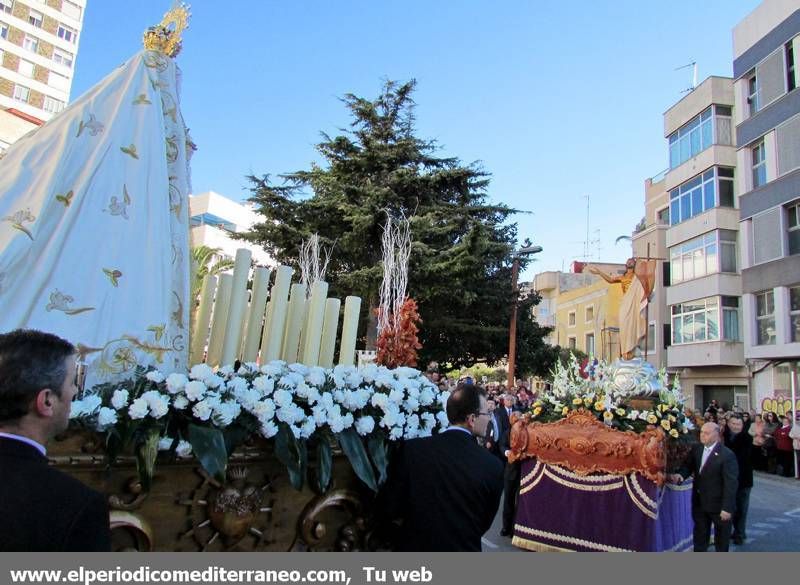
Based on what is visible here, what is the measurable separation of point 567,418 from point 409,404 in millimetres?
5092

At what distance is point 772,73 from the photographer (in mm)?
23234

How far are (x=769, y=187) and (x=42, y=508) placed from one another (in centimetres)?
2648

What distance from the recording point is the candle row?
2.93 m

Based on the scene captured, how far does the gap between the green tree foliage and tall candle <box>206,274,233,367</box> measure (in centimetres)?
1669

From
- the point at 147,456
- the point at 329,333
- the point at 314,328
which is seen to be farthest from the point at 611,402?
the point at 147,456

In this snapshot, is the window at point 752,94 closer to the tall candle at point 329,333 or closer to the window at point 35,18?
the tall candle at point 329,333

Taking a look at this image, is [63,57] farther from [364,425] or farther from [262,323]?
[364,425]

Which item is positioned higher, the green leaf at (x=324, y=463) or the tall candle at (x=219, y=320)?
the tall candle at (x=219, y=320)

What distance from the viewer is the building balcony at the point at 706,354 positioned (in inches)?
1011

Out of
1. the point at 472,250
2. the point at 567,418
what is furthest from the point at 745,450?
the point at 472,250

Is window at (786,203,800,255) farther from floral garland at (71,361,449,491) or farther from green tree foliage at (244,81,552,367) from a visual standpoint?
floral garland at (71,361,449,491)


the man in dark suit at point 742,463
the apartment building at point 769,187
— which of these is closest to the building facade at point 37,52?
the apartment building at point 769,187

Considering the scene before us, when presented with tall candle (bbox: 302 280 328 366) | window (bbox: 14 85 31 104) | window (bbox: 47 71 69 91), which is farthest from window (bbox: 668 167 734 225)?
window (bbox: 47 71 69 91)

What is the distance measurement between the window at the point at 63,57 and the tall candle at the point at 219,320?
180 feet
